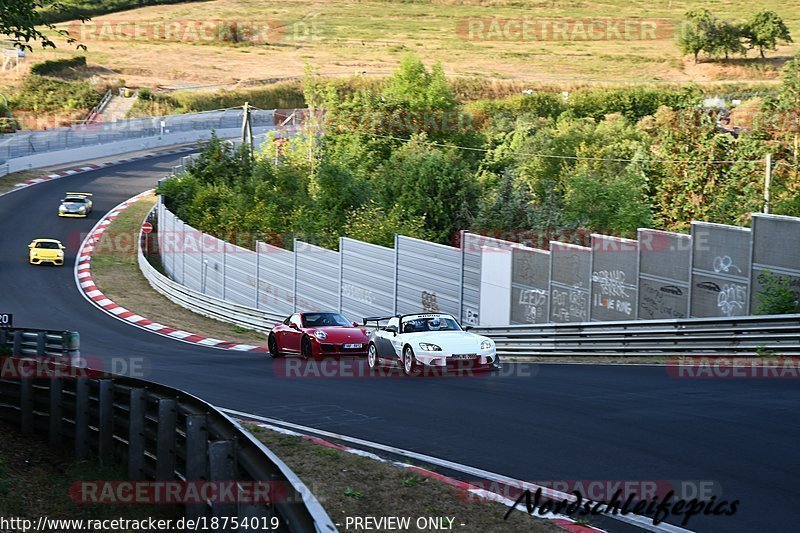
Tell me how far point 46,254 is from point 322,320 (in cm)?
2362

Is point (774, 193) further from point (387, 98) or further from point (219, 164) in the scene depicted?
point (387, 98)

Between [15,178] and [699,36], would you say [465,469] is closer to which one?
[15,178]

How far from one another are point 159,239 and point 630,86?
234ft

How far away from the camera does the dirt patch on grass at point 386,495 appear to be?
886 cm

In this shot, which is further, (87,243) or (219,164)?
(219,164)

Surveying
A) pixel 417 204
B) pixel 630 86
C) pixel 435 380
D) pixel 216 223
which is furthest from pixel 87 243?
pixel 630 86

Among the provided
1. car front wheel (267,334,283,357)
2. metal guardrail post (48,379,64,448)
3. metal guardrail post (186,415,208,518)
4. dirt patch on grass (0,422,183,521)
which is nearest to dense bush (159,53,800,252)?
car front wheel (267,334,283,357)

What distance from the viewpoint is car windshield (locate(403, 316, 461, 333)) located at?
20.0 meters

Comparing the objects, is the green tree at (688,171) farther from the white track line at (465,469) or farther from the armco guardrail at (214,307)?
the white track line at (465,469)

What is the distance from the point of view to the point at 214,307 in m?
36.1

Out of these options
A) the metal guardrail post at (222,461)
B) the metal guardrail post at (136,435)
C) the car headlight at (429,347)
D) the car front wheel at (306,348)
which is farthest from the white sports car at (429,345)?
the metal guardrail post at (222,461)

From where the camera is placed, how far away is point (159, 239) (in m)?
46.9

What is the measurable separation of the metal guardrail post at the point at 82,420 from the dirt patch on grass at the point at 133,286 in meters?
19.1
